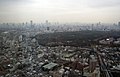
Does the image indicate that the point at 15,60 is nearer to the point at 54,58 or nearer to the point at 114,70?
the point at 54,58

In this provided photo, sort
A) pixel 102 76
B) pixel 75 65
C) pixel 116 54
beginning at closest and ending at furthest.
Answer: pixel 102 76, pixel 75 65, pixel 116 54

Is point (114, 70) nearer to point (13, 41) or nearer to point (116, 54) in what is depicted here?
point (116, 54)

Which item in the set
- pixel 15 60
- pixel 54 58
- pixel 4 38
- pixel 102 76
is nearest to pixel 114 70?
pixel 102 76

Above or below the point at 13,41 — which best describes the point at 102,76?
below

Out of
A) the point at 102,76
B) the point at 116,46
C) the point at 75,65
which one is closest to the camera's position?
the point at 102,76

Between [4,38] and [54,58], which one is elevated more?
[4,38]

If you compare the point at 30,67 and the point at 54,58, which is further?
the point at 54,58

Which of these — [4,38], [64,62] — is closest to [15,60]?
[4,38]

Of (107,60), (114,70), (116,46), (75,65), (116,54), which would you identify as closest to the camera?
(114,70)

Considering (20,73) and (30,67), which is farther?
(30,67)
